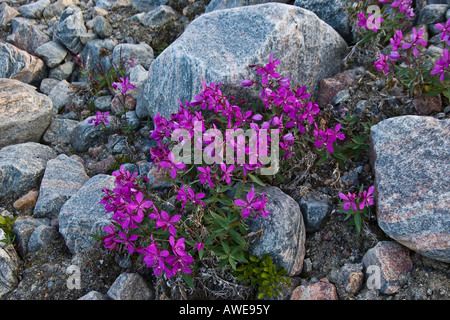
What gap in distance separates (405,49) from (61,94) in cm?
534

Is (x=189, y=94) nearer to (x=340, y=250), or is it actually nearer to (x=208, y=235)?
(x=208, y=235)

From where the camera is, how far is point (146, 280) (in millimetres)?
4188

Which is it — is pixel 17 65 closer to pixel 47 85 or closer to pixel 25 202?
pixel 47 85

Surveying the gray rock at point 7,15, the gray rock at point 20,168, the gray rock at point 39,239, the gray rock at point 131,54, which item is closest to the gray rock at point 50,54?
the gray rock at point 131,54

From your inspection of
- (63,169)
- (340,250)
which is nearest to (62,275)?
(63,169)

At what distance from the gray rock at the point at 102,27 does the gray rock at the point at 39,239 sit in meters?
4.40

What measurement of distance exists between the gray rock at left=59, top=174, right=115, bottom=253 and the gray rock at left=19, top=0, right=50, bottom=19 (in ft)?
19.2

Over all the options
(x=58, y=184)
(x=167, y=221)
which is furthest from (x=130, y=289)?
(x=58, y=184)

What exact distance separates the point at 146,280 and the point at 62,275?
35.6 inches

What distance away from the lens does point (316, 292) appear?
3.77 m

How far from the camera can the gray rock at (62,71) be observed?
7430mm

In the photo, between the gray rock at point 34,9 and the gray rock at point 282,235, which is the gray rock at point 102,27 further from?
the gray rock at point 282,235

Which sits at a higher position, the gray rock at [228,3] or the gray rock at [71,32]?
the gray rock at [228,3]
